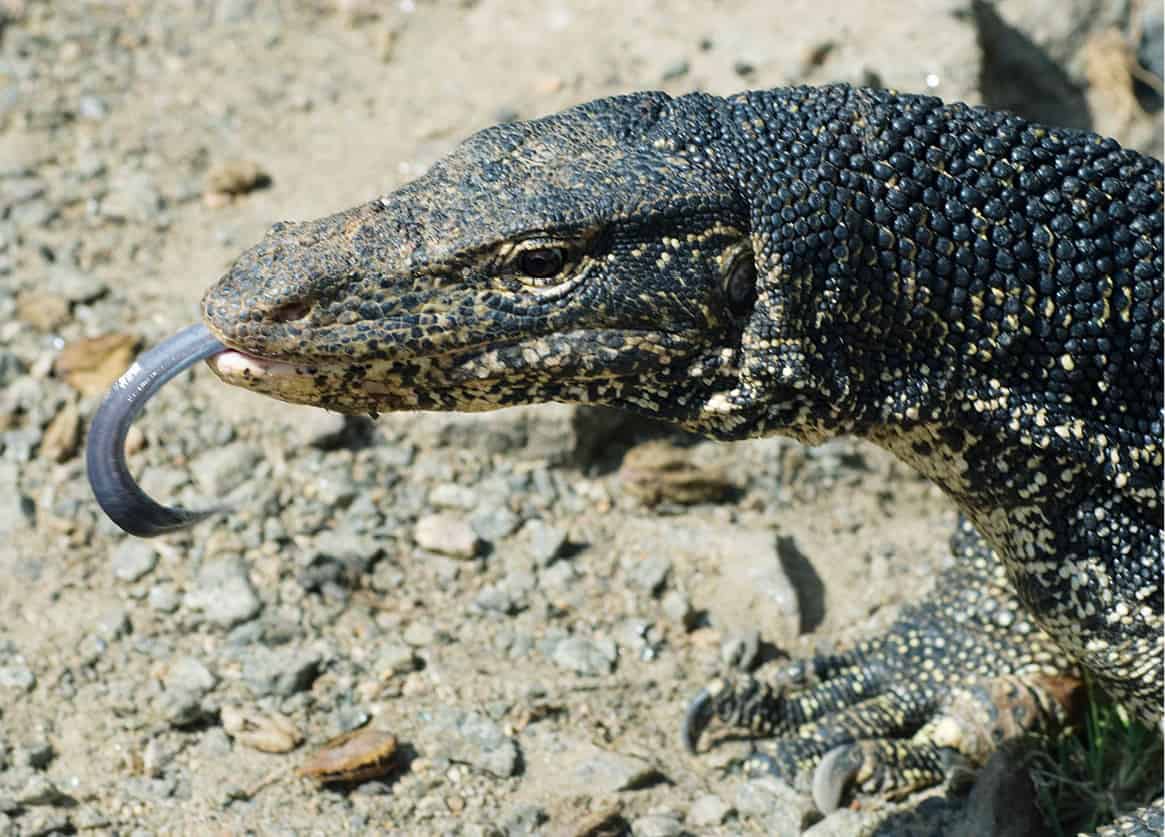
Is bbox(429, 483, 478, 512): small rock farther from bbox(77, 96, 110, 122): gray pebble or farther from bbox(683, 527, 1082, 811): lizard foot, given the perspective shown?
bbox(77, 96, 110, 122): gray pebble

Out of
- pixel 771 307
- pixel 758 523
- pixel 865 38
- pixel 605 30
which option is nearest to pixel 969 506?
pixel 771 307

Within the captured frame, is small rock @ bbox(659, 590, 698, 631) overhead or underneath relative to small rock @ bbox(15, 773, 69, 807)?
overhead

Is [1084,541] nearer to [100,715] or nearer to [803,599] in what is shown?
[803,599]

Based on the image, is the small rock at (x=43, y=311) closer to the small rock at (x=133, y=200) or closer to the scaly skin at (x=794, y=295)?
the small rock at (x=133, y=200)

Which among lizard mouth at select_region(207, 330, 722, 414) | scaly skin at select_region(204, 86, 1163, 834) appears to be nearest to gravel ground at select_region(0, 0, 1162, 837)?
scaly skin at select_region(204, 86, 1163, 834)

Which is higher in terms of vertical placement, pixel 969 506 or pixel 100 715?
→ pixel 969 506

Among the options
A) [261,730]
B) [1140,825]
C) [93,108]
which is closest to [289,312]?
[261,730]

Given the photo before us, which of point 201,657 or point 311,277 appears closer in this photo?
point 311,277
